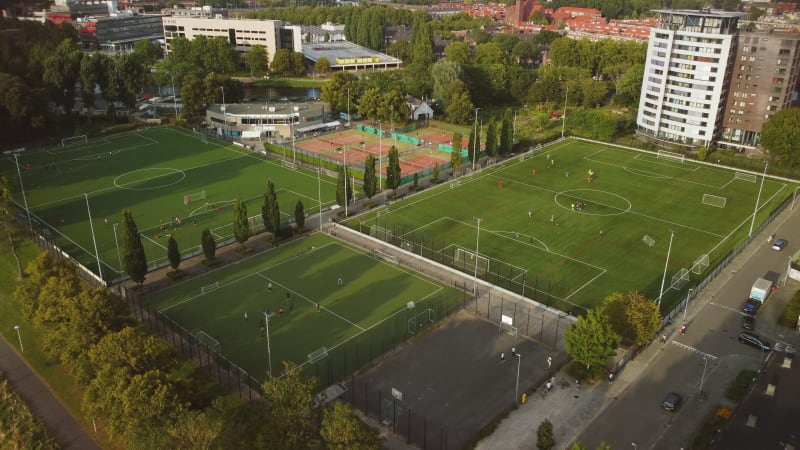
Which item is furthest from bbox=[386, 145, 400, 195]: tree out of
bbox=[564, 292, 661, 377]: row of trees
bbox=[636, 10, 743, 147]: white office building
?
bbox=[636, 10, 743, 147]: white office building

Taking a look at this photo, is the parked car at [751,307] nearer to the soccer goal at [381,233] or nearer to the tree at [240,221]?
the soccer goal at [381,233]

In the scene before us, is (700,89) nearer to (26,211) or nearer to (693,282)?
(693,282)

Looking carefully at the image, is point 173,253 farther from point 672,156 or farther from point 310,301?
point 672,156

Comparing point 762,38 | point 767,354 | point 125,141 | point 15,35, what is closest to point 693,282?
point 767,354

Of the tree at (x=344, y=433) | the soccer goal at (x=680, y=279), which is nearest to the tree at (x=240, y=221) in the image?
the tree at (x=344, y=433)

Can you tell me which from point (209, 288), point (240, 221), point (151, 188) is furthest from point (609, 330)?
point (151, 188)

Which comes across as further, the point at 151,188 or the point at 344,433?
the point at 151,188
